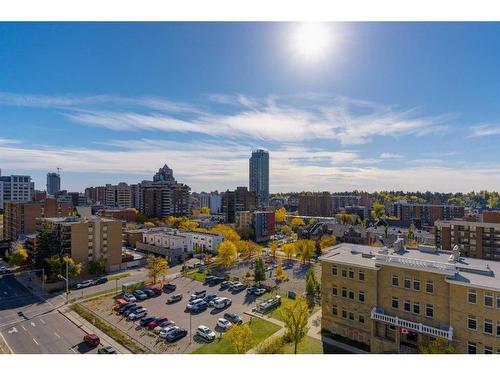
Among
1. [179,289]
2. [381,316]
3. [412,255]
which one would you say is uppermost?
[412,255]

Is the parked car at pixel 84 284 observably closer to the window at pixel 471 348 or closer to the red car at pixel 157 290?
the red car at pixel 157 290

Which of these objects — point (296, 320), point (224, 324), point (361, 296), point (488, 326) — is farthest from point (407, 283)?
point (224, 324)

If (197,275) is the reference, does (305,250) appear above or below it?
above

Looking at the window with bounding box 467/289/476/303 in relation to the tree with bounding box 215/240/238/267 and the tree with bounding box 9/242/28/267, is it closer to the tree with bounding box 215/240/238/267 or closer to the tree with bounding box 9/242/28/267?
the tree with bounding box 215/240/238/267

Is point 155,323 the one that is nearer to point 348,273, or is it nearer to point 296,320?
point 296,320

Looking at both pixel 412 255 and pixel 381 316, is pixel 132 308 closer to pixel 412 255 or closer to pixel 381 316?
pixel 381 316

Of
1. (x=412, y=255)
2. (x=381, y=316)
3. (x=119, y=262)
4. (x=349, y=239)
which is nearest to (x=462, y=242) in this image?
(x=349, y=239)
